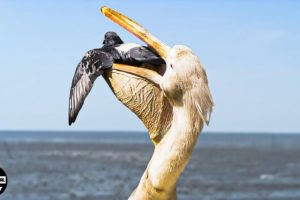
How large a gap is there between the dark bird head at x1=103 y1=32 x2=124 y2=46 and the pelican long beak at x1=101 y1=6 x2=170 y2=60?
159mm

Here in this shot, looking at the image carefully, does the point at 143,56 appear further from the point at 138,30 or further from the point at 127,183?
the point at 127,183

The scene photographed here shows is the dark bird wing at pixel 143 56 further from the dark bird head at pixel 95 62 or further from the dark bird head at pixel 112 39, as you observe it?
the dark bird head at pixel 112 39

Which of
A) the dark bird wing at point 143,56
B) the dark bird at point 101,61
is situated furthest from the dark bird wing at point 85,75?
the dark bird wing at point 143,56

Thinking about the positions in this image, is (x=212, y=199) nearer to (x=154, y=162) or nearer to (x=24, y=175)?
(x=24, y=175)

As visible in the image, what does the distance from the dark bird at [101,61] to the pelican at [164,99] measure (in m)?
0.01

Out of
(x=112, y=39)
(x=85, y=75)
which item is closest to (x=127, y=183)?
(x=112, y=39)

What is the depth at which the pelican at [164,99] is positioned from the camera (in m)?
4.07

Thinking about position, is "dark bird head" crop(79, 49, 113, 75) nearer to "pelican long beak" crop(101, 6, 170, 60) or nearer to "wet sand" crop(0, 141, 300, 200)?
"pelican long beak" crop(101, 6, 170, 60)

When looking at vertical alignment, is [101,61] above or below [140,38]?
below

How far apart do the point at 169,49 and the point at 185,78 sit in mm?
265

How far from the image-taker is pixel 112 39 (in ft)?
14.9

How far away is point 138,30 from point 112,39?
26 cm

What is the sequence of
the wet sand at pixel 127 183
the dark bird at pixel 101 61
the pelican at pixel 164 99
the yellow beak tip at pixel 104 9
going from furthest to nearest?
the wet sand at pixel 127 183, the yellow beak tip at pixel 104 9, the dark bird at pixel 101 61, the pelican at pixel 164 99

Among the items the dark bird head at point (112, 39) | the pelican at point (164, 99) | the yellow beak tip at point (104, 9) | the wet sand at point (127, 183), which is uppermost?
the yellow beak tip at point (104, 9)
